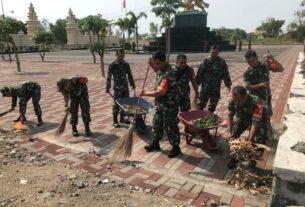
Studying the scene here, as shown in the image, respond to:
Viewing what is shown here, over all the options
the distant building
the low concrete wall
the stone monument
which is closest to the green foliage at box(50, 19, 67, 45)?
the distant building

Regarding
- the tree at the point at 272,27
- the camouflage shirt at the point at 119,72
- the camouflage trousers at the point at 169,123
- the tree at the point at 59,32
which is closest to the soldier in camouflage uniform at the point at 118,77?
the camouflage shirt at the point at 119,72

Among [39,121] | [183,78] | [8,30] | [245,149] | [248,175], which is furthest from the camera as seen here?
[8,30]

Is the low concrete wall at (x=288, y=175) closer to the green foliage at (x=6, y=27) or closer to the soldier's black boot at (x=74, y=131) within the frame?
the soldier's black boot at (x=74, y=131)

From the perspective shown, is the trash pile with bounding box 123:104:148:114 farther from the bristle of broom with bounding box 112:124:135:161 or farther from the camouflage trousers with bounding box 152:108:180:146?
the bristle of broom with bounding box 112:124:135:161

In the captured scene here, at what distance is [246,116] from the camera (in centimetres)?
428

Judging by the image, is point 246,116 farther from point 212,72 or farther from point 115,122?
point 115,122

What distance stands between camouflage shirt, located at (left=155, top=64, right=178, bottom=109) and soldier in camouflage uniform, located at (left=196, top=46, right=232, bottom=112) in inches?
56.8

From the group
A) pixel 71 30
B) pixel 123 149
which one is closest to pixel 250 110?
pixel 123 149

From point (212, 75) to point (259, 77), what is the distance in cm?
96

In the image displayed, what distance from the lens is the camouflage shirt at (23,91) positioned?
640cm

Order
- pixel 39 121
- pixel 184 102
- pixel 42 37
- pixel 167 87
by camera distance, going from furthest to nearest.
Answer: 1. pixel 42 37
2. pixel 39 121
3. pixel 184 102
4. pixel 167 87

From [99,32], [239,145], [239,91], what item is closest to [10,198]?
[239,145]

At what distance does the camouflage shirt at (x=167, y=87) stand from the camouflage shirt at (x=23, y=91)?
343 cm

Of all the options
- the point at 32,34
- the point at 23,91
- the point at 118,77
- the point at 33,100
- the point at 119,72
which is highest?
the point at 32,34
